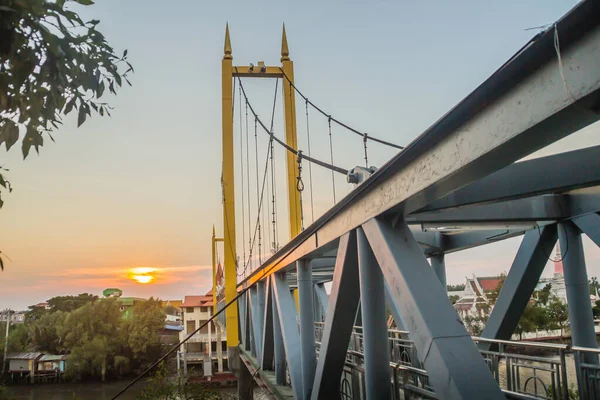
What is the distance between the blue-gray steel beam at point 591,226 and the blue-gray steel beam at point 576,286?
0.93 ft

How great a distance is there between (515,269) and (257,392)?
17.2 meters

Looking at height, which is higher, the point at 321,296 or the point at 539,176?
the point at 539,176

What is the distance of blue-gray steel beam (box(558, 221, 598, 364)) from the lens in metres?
6.55

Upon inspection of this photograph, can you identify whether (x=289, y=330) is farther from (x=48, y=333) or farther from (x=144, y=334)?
(x=48, y=333)

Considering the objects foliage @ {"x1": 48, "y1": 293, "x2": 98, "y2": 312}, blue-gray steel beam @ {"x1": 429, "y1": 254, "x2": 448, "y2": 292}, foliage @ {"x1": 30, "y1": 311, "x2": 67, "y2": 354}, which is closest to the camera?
blue-gray steel beam @ {"x1": 429, "y1": 254, "x2": 448, "y2": 292}

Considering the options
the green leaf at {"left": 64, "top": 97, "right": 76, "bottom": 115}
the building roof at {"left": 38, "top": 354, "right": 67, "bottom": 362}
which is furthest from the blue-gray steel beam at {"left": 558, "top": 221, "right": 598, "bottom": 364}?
the building roof at {"left": 38, "top": 354, "right": 67, "bottom": 362}

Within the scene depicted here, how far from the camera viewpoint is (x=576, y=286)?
659 cm

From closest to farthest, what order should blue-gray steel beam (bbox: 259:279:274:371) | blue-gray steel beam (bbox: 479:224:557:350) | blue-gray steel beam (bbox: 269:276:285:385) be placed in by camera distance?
blue-gray steel beam (bbox: 479:224:557:350) → blue-gray steel beam (bbox: 269:276:285:385) → blue-gray steel beam (bbox: 259:279:274:371)

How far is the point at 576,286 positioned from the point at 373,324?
3.40m

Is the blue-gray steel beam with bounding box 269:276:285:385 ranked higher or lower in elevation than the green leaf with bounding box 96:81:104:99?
lower

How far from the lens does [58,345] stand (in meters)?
57.8

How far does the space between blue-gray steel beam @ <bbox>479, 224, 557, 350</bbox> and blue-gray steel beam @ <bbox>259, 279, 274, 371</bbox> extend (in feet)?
15.8

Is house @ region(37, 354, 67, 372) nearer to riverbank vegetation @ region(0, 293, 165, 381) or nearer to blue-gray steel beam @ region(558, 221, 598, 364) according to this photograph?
riverbank vegetation @ region(0, 293, 165, 381)

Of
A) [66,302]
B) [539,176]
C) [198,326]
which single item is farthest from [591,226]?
[66,302]
